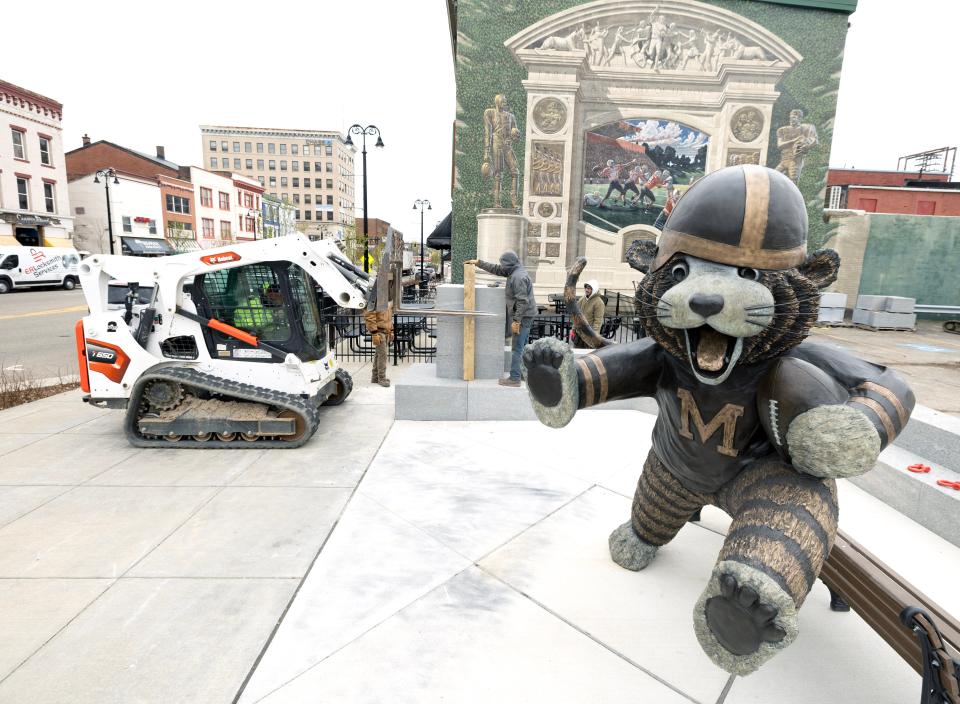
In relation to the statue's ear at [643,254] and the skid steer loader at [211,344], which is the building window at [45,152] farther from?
the statue's ear at [643,254]

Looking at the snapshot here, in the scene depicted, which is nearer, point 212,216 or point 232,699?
point 232,699

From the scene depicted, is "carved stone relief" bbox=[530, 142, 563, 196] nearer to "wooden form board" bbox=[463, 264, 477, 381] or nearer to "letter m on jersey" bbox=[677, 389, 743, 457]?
"wooden form board" bbox=[463, 264, 477, 381]

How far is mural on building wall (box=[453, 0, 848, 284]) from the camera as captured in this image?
15.1 meters

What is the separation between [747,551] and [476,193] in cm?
1519

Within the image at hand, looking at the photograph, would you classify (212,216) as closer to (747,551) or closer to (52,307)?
(52,307)

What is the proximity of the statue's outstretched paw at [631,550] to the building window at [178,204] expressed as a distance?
46.7 meters

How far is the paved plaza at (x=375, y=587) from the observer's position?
89.1 inches

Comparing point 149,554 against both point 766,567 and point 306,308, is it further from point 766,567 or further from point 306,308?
point 766,567

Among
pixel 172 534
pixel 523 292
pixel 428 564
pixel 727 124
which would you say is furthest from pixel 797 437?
pixel 727 124

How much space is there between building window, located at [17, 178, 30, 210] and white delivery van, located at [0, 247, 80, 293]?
6825 mm

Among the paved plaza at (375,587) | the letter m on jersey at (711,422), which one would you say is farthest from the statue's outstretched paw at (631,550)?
the letter m on jersey at (711,422)

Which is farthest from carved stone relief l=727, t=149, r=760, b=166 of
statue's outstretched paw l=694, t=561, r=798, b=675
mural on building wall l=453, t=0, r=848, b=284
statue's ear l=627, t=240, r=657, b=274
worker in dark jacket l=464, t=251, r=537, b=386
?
statue's outstretched paw l=694, t=561, r=798, b=675

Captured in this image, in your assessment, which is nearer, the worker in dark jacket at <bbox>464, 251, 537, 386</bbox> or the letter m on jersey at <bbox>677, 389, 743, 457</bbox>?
the letter m on jersey at <bbox>677, 389, 743, 457</bbox>

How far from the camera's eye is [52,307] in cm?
1758
